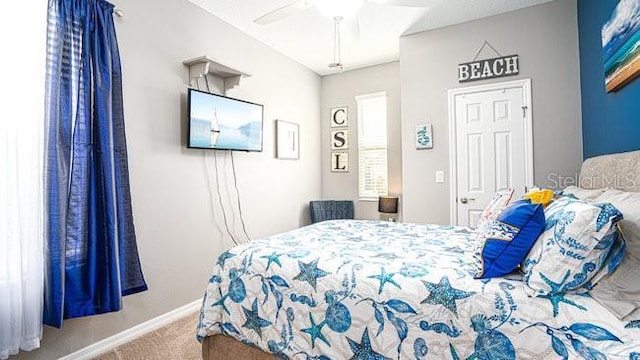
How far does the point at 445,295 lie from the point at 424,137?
2.57 meters

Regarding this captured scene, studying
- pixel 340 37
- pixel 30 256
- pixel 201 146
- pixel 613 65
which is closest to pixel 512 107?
pixel 613 65

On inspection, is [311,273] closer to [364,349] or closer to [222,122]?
[364,349]

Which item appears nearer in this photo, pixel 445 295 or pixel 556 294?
pixel 556 294

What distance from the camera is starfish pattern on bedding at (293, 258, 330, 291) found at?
4.85 ft

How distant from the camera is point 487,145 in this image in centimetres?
322

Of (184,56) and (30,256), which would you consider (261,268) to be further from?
(184,56)

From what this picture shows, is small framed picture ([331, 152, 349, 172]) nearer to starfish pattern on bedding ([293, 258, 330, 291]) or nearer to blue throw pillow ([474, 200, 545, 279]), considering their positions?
starfish pattern on bedding ([293, 258, 330, 291])

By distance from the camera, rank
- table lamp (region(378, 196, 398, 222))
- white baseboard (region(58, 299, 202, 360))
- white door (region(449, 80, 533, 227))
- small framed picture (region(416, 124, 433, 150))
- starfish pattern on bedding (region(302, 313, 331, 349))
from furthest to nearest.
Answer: table lamp (region(378, 196, 398, 222)) → small framed picture (region(416, 124, 433, 150)) → white door (region(449, 80, 533, 227)) → white baseboard (region(58, 299, 202, 360)) → starfish pattern on bedding (region(302, 313, 331, 349))

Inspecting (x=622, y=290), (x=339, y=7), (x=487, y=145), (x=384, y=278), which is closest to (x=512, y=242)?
(x=622, y=290)

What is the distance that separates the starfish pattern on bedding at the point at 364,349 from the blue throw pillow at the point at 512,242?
516 millimetres

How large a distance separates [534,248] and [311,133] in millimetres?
3628

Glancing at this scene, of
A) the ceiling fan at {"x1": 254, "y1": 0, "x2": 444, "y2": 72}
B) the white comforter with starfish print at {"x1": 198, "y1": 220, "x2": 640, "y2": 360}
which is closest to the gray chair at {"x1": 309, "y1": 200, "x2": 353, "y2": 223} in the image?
the ceiling fan at {"x1": 254, "y1": 0, "x2": 444, "y2": 72}

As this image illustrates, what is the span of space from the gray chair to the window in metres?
0.27

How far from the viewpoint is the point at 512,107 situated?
3129 millimetres
